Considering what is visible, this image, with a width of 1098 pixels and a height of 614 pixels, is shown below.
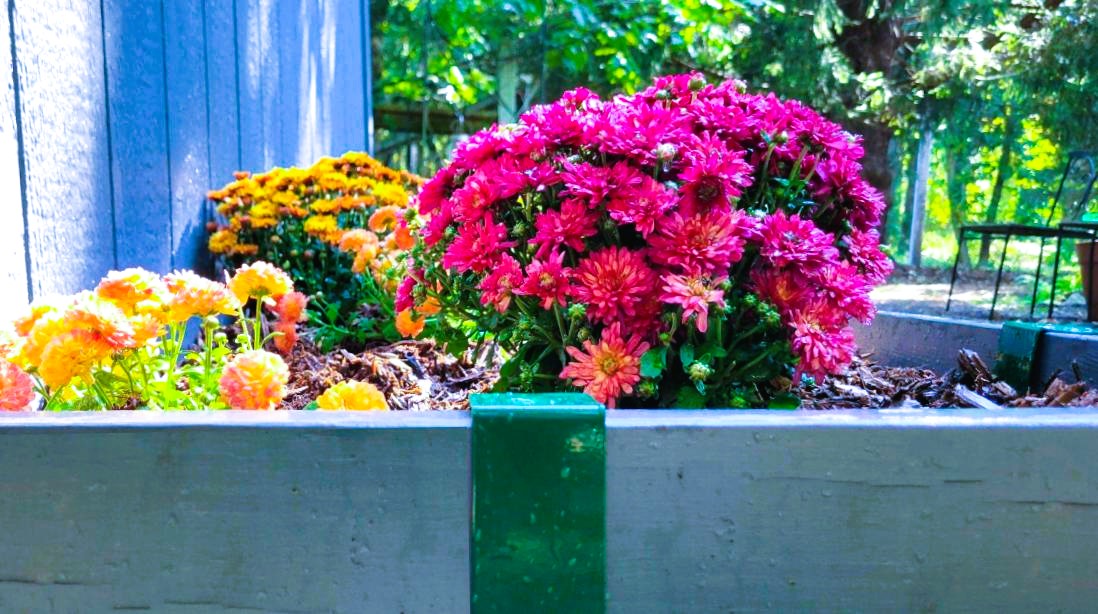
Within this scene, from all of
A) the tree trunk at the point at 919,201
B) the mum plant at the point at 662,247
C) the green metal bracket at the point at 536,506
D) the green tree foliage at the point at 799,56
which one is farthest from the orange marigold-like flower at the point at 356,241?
the tree trunk at the point at 919,201

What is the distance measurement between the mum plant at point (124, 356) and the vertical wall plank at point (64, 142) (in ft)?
1.20

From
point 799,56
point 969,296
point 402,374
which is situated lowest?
point 969,296

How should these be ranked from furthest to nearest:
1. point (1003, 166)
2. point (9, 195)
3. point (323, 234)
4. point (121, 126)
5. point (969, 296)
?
point (1003, 166) → point (969, 296) → point (323, 234) → point (121, 126) → point (9, 195)

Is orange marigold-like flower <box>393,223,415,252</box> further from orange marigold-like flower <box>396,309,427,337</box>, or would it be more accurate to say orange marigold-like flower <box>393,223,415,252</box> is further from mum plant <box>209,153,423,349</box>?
mum plant <box>209,153,423,349</box>

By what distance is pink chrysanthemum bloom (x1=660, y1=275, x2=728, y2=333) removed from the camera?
121 cm

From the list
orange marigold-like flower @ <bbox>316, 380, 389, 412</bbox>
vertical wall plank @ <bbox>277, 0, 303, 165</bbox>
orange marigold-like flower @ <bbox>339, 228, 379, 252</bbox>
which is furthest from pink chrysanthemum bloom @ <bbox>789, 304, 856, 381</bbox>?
vertical wall plank @ <bbox>277, 0, 303, 165</bbox>

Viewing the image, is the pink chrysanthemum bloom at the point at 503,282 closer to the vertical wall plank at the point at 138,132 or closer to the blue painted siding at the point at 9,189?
the blue painted siding at the point at 9,189

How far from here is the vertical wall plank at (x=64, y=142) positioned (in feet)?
5.65

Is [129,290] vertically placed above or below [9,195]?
below

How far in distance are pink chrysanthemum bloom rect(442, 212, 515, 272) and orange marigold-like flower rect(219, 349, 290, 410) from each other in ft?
1.13

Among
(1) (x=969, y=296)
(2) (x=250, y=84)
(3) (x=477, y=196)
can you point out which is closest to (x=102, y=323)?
(3) (x=477, y=196)

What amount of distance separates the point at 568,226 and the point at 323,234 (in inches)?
70.3

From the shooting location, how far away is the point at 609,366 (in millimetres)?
1301

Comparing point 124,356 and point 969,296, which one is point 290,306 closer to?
point 124,356
